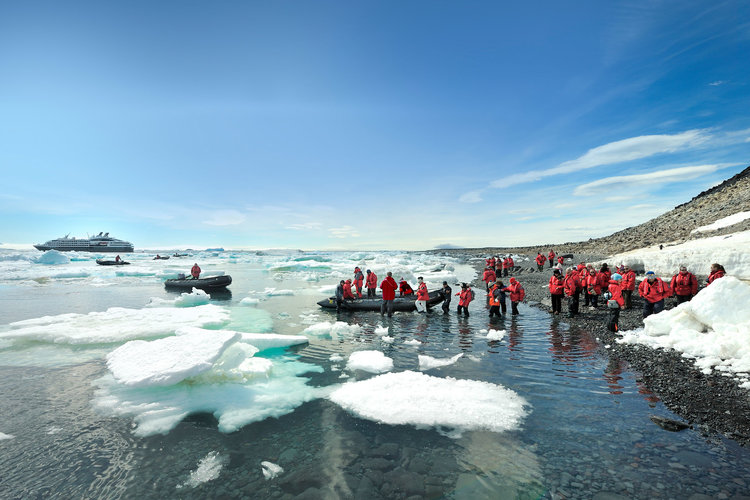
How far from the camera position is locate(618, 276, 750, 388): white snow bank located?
6984 mm

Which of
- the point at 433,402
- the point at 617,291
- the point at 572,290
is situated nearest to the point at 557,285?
the point at 572,290

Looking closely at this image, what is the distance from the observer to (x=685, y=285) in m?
11.0

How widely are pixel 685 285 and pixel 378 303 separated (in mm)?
11817

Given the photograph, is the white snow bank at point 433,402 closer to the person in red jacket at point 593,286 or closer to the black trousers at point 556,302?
the black trousers at point 556,302

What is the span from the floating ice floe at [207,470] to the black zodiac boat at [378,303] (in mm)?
11781

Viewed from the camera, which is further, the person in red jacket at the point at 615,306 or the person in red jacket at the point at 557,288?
the person in red jacket at the point at 557,288

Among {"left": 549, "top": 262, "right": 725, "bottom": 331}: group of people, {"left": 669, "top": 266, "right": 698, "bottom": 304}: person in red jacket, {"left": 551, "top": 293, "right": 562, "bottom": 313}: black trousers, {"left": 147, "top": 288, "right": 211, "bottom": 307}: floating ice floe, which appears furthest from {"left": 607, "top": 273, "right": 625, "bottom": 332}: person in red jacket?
{"left": 147, "top": 288, "right": 211, "bottom": 307}: floating ice floe

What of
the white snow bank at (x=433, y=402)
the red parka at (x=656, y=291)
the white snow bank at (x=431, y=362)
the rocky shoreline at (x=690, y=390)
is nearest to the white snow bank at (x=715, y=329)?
the rocky shoreline at (x=690, y=390)

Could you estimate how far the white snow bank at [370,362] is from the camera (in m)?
8.59

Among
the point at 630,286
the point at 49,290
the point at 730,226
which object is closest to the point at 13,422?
the point at 630,286

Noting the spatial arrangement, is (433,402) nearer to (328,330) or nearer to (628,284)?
(328,330)

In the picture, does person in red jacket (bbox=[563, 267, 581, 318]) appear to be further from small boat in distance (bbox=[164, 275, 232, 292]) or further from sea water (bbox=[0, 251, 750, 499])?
small boat in distance (bbox=[164, 275, 232, 292])

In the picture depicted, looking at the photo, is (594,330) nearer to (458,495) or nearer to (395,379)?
(395,379)

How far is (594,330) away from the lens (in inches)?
453
